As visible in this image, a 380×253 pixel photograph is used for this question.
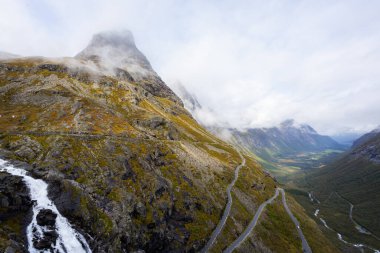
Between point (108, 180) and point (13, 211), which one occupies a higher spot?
point (108, 180)

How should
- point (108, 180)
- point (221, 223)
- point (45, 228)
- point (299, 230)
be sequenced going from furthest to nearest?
point (299, 230) → point (221, 223) → point (108, 180) → point (45, 228)

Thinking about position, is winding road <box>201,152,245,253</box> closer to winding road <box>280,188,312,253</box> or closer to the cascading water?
winding road <box>280,188,312,253</box>

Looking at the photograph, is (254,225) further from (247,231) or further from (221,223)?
(221,223)

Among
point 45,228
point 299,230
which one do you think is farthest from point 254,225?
point 45,228

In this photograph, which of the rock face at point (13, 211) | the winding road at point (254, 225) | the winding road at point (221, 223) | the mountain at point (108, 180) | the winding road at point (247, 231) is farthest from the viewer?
the winding road at point (254, 225)

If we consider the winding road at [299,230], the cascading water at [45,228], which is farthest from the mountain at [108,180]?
the winding road at [299,230]

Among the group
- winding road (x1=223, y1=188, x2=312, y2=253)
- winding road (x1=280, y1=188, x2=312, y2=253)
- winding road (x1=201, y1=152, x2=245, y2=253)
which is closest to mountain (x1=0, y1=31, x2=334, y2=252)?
winding road (x1=201, y1=152, x2=245, y2=253)

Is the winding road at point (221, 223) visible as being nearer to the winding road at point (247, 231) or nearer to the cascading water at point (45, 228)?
the winding road at point (247, 231)
